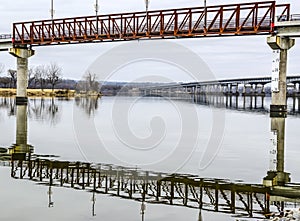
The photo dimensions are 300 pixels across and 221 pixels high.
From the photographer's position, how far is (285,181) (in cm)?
1467

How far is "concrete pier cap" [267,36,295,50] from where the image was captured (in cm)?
5084

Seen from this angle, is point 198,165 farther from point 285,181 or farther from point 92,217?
point 92,217

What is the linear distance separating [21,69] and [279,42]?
41.5 meters

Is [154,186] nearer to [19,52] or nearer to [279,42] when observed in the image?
[279,42]

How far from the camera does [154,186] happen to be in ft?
43.1

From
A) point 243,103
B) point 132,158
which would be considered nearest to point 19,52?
point 243,103

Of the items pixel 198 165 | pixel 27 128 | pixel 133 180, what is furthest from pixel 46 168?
pixel 27 128

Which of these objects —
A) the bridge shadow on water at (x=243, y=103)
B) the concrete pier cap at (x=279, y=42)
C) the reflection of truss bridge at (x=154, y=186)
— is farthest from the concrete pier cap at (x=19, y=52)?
the reflection of truss bridge at (x=154, y=186)

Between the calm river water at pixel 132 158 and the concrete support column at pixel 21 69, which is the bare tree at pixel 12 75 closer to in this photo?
the concrete support column at pixel 21 69

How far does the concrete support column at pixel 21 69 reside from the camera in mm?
72250

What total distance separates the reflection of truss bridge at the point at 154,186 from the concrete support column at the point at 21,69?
190 feet

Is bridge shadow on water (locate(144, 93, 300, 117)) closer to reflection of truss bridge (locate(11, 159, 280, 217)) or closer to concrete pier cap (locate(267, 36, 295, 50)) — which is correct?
concrete pier cap (locate(267, 36, 295, 50))

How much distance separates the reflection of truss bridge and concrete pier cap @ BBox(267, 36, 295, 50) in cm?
3863

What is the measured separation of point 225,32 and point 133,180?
147 ft
